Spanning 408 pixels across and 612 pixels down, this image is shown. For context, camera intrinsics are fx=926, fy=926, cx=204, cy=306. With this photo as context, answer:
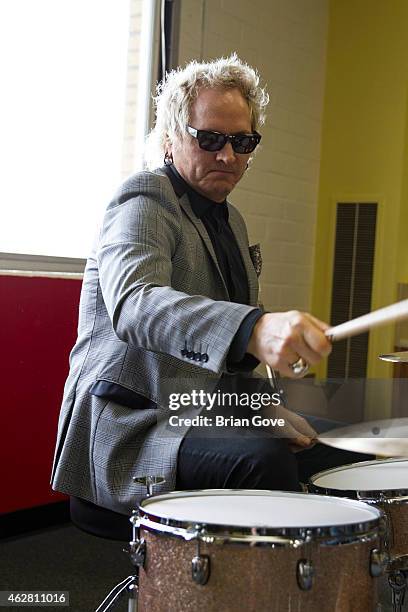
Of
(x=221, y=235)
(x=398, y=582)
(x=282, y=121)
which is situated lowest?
(x=398, y=582)

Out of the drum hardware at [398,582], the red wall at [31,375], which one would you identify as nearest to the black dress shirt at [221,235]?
the drum hardware at [398,582]

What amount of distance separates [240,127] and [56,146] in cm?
156

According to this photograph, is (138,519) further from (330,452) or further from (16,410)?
(16,410)

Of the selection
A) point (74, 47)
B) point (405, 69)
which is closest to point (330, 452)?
point (74, 47)

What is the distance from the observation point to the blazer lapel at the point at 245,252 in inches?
84.5

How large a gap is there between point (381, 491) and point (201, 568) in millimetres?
557

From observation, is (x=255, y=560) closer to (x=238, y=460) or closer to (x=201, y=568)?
(x=201, y=568)

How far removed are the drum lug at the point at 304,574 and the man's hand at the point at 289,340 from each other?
0.29m

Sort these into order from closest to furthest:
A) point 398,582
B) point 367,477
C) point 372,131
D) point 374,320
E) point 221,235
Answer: point 374,320 → point 398,582 → point 367,477 → point 221,235 → point 372,131

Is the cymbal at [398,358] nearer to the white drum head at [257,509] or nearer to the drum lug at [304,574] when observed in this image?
the white drum head at [257,509]

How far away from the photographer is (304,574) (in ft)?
4.56

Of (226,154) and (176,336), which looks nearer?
(176,336)

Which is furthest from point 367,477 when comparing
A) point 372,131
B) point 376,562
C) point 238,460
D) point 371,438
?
point 372,131

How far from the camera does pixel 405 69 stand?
4.49m
